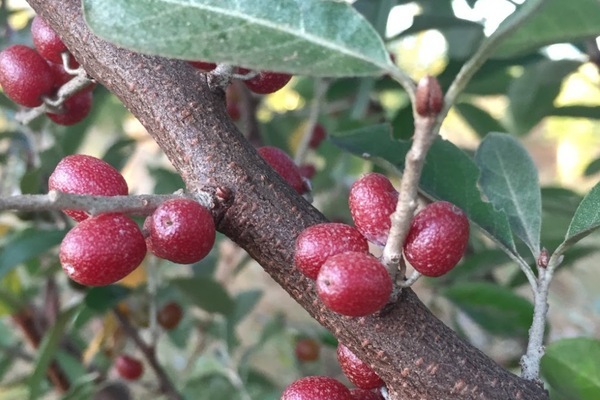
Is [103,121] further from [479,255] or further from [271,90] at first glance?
[271,90]

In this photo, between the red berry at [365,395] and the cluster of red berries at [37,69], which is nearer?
the red berry at [365,395]

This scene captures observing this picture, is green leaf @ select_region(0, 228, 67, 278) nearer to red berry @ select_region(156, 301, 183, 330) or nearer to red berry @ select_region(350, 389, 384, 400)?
red berry @ select_region(156, 301, 183, 330)

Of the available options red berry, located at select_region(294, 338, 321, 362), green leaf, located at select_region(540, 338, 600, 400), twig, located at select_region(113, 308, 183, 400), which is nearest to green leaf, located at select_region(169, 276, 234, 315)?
twig, located at select_region(113, 308, 183, 400)

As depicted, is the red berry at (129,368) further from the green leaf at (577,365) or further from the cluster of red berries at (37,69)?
the green leaf at (577,365)

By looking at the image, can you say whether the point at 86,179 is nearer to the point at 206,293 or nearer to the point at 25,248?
the point at 25,248

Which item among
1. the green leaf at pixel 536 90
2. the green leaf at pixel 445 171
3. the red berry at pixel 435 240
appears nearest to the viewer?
the red berry at pixel 435 240

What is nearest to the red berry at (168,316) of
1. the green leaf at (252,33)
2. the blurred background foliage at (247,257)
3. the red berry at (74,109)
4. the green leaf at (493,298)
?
the blurred background foliage at (247,257)

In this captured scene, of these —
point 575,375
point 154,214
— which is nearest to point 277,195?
point 154,214

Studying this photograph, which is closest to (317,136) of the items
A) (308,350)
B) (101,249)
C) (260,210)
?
(308,350)
